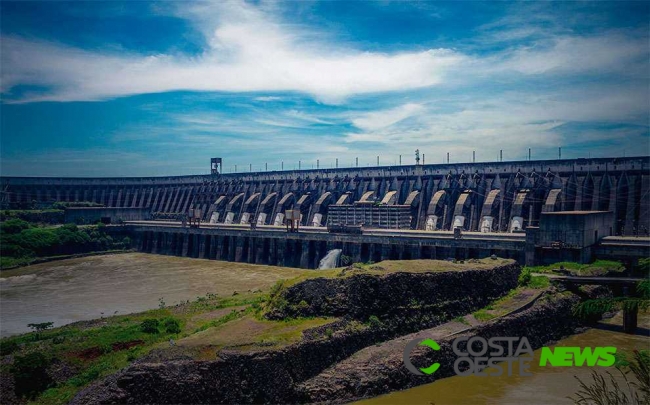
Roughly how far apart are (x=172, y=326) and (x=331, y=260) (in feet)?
78.7

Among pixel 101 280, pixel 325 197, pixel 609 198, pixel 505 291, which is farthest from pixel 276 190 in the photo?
pixel 505 291

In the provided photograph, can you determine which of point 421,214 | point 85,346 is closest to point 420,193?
point 421,214

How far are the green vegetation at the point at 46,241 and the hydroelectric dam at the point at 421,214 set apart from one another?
3667 millimetres

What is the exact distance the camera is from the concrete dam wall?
53125mm

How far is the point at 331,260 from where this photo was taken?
161ft

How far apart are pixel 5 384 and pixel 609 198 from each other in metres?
53.9

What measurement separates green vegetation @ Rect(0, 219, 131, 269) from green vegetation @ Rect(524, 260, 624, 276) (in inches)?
2218

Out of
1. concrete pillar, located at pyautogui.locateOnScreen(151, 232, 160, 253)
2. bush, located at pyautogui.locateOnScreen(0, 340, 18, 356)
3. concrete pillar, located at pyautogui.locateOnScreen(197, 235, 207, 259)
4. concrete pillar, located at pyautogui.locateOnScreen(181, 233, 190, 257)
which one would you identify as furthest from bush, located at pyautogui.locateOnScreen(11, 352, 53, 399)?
concrete pillar, located at pyautogui.locateOnScreen(151, 232, 160, 253)

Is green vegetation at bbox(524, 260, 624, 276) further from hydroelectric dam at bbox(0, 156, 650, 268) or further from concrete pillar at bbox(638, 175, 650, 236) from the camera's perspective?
concrete pillar at bbox(638, 175, 650, 236)

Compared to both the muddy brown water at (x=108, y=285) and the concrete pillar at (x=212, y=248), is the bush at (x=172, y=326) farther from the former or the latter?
the concrete pillar at (x=212, y=248)

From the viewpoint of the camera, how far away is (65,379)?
21.6 m

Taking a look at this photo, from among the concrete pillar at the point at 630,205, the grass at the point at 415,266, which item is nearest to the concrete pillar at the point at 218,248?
the grass at the point at 415,266

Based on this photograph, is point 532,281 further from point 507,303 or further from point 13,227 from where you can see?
point 13,227

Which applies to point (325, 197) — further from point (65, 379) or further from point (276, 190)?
point (65, 379)
